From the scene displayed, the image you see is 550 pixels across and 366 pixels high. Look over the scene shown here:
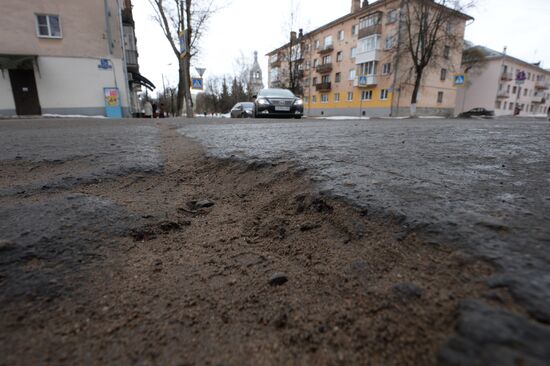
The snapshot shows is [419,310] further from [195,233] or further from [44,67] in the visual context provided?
[44,67]

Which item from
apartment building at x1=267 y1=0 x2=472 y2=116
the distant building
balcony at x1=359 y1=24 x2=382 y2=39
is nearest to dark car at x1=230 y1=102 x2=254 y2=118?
apartment building at x1=267 y1=0 x2=472 y2=116

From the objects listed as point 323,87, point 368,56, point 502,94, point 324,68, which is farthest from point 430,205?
point 502,94

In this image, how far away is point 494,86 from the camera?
43312mm

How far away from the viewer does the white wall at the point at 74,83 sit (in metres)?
15.3

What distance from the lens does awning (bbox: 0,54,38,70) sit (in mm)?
14109

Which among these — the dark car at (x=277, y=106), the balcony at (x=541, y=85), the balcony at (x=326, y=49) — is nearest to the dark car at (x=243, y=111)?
the dark car at (x=277, y=106)

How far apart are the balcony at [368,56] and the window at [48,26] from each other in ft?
91.2

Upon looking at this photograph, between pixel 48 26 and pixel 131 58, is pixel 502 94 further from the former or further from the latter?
pixel 48 26

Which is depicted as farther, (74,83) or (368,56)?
(368,56)

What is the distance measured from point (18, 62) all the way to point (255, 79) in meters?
47.6

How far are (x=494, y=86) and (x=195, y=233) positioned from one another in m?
53.9

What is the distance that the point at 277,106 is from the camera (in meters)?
11.8

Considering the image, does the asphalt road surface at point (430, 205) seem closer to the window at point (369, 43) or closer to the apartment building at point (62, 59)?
the apartment building at point (62, 59)

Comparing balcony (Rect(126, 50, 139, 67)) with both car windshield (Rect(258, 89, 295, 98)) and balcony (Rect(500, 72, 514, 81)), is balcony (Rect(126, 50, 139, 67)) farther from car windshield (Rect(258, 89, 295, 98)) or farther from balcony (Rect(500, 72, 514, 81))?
balcony (Rect(500, 72, 514, 81))
